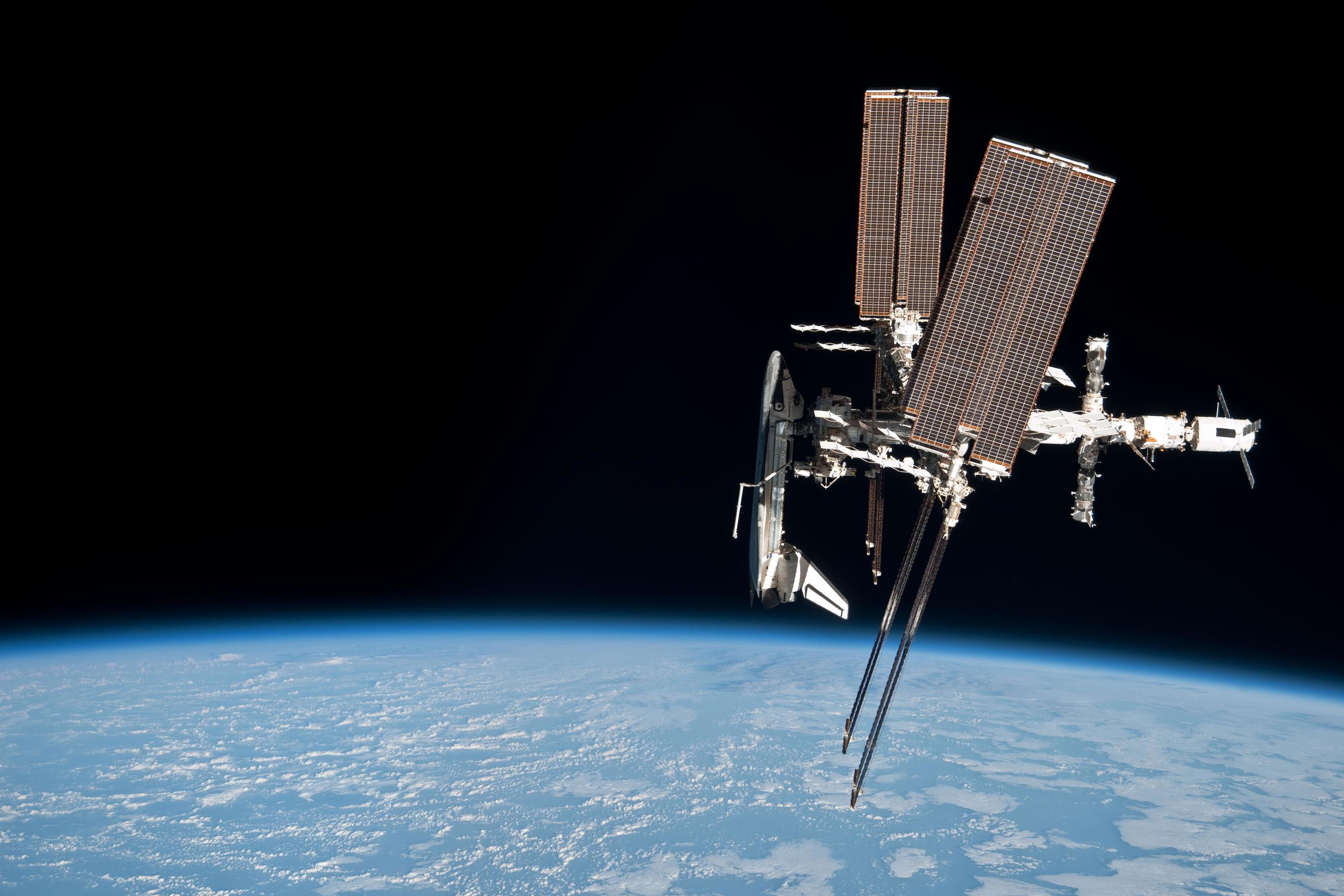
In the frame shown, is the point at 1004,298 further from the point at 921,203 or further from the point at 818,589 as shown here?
the point at 818,589

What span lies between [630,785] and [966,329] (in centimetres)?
1312

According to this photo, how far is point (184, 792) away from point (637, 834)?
392 inches

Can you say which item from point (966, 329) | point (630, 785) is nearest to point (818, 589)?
point (966, 329)

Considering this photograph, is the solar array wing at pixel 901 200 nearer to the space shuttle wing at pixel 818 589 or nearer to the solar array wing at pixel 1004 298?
the solar array wing at pixel 1004 298

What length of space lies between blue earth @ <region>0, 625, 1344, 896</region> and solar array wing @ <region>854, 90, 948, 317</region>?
945 cm

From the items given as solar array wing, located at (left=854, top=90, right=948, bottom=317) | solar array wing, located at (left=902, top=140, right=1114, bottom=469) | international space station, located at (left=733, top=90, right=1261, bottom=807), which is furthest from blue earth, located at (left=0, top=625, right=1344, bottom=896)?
solar array wing, located at (left=854, top=90, right=948, bottom=317)

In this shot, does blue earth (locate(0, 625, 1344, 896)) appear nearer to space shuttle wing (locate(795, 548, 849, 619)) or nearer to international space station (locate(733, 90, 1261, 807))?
space shuttle wing (locate(795, 548, 849, 619))

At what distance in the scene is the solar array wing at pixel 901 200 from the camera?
735 centimetres

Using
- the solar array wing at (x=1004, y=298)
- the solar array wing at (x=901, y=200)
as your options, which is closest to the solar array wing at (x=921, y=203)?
the solar array wing at (x=901, y=200)

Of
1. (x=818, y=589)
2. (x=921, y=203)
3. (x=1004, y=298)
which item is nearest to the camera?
(x=1004, y=298)

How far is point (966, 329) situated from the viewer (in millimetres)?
5965

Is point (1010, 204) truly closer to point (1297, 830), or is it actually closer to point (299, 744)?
point (1297, 830)

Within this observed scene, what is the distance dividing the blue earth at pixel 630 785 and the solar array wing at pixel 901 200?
945cm

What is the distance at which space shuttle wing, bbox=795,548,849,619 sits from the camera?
8.73m
